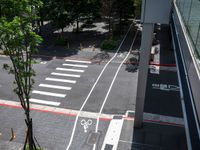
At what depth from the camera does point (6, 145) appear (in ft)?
60.1

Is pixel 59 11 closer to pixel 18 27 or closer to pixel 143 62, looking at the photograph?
pixel 143 62

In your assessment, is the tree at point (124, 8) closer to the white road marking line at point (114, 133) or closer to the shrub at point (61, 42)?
the shrub at point (61, 42)

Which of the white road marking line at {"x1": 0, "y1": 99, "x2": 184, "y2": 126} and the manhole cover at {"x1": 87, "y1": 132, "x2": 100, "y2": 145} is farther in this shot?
the white road marking line at {"x1": 0, "y1": 99, "x2": 184, "y2": 126}

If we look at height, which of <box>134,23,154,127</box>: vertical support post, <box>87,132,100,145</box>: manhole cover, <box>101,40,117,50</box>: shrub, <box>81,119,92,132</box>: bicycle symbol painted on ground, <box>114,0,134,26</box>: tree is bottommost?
<box>87,132,100,145</box>: manhole cover

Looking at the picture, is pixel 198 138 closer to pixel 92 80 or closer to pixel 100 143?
pixel 100 143

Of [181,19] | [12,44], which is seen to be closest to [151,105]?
[181,19]

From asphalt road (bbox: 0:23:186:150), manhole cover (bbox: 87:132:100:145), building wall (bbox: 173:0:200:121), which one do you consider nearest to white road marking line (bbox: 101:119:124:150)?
asphalt road (bbox: 0:23:186:150)

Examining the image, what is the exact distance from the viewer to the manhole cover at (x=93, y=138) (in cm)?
1844

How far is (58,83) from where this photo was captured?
2767 centimetres

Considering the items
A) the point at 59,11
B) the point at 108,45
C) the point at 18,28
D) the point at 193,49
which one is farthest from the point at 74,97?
the point at 59,11

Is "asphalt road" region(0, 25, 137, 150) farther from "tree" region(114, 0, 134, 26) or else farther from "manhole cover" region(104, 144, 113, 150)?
"tree" region(114, 0, 134, 26)

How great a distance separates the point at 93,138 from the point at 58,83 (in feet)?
35.5

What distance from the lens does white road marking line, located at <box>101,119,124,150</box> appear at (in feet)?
60.3

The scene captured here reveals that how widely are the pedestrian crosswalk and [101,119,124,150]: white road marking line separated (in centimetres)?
679
